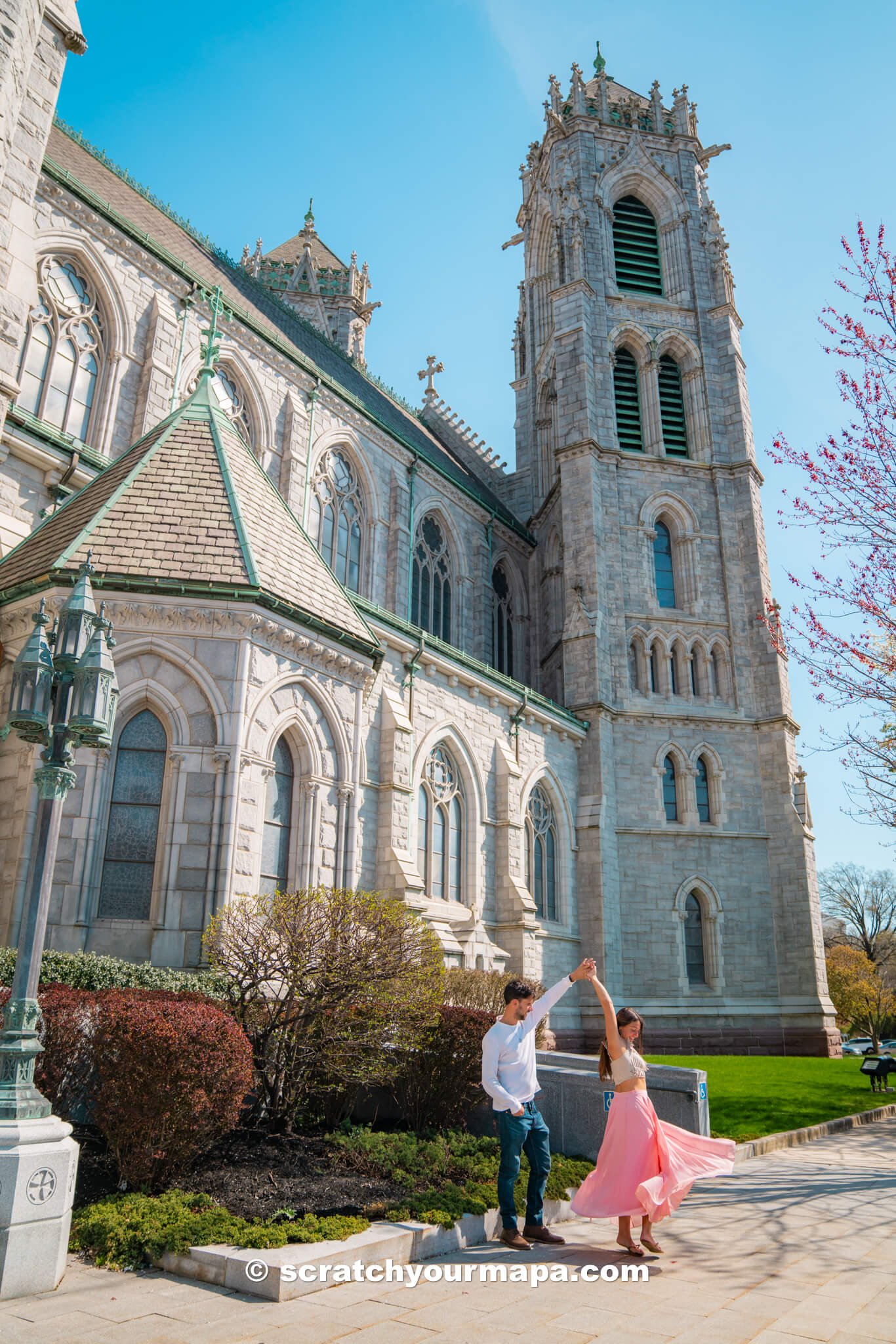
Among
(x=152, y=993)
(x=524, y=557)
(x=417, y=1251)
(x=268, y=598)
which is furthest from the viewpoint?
(x=524, y=557)

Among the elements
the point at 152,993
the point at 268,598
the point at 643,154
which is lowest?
the point at 152,993

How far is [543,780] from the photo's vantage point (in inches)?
971

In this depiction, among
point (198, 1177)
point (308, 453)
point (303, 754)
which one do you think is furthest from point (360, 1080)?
point (308, 453)

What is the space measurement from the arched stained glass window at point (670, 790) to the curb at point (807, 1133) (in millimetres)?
12567

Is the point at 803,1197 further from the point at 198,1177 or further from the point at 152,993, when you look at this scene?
the point at 152,993

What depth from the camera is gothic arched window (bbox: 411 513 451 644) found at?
28891mm

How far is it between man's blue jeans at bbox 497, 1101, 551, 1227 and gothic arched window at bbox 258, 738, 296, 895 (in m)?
6.26

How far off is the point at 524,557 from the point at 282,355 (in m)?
13.7

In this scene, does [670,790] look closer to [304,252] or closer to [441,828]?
[441,828]

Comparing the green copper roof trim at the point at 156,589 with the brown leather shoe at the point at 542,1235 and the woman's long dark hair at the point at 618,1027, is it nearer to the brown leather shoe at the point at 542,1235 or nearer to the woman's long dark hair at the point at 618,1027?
the woman's long dark hair at the point at 618,1027

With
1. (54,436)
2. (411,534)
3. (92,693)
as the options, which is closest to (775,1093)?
(92,693)

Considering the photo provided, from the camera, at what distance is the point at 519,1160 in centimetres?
682

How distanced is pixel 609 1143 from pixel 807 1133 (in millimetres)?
7342

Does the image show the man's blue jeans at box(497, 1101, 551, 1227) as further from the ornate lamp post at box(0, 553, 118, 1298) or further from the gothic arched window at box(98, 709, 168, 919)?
the gothic arched window at box(98, 709, 168, 919)
